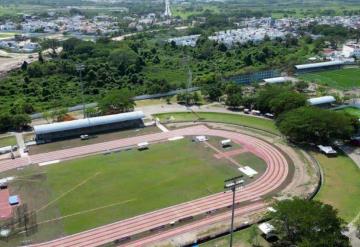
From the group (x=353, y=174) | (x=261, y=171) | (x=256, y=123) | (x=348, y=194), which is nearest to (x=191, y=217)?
(x=261, y=171)

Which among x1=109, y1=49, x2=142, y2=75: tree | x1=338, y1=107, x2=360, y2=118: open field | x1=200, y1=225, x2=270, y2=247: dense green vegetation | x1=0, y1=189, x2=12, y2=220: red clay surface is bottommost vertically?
x1=338, y1=107, x2=360, y2=118: open field

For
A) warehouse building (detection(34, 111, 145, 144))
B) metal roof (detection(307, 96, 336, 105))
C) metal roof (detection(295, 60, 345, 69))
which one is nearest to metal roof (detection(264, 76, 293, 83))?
metal roof (detection(295, 60, 345, 69))

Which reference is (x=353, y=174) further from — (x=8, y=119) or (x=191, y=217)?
(x=8, y=119)

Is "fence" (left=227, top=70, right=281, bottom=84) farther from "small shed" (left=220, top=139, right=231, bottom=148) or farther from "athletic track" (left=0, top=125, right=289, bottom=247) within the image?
"small shed" (left=220, top=139, right=231, bottom=148)

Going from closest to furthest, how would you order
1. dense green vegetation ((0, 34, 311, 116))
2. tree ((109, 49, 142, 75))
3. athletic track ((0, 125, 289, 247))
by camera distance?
athletic track ((0, 125, 289, 247)), dense green vegetation ((0, 34, 311, 116)), tree ((109, 49, 142, 75))

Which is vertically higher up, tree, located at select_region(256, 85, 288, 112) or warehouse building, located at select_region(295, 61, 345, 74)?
tree, located at select_region(256, 85, 288, 112)

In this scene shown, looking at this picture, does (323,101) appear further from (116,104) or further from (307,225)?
(307,225)

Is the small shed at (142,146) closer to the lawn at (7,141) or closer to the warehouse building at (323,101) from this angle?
the lawn at (7,141)

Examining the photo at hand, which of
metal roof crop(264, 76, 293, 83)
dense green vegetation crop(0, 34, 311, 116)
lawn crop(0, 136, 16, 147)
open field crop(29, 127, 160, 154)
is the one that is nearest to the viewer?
open field crop(29, 127, 160, 154)
